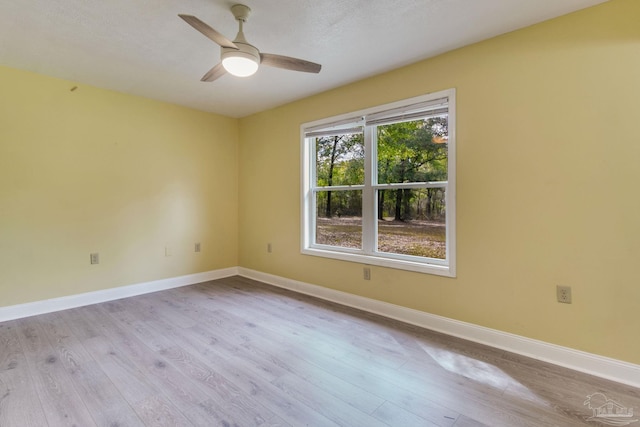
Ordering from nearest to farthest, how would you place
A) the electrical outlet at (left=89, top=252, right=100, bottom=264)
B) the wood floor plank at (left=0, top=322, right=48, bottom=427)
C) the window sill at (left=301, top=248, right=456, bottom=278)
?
the wood floor plank at (left=0, top=322, right=48, bottom=427) → the window sill at (left=301, top=248, right=456, bottom=278) → the electrical outlet at (left=89, top=252, right=100, bottom=264)

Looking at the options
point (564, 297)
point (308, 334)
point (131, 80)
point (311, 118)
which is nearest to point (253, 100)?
point (311, 118)

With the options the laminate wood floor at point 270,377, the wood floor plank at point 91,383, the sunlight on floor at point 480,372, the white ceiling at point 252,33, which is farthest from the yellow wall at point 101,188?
the sunlight on floor at point 480,372

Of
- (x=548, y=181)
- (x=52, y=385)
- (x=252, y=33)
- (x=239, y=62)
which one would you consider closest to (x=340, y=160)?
(x=252, y=33)

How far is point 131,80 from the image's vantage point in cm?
313

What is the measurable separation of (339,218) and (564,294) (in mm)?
2159

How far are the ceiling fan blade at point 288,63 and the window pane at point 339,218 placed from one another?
4.98 ft

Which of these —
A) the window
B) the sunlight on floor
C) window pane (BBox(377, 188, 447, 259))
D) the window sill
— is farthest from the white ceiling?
the sunlight on floor

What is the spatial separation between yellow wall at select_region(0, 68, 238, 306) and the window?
62.8 inches

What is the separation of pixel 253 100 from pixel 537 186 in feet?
10.4

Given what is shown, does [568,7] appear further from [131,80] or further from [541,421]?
[131,80]

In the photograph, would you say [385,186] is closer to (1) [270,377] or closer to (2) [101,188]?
(1) [270,377]

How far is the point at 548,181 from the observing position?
212cm

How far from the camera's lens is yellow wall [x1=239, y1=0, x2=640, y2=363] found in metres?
1.88

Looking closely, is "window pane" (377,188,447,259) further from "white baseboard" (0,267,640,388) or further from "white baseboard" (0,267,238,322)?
"white baseboard" (0,267,238,322)
